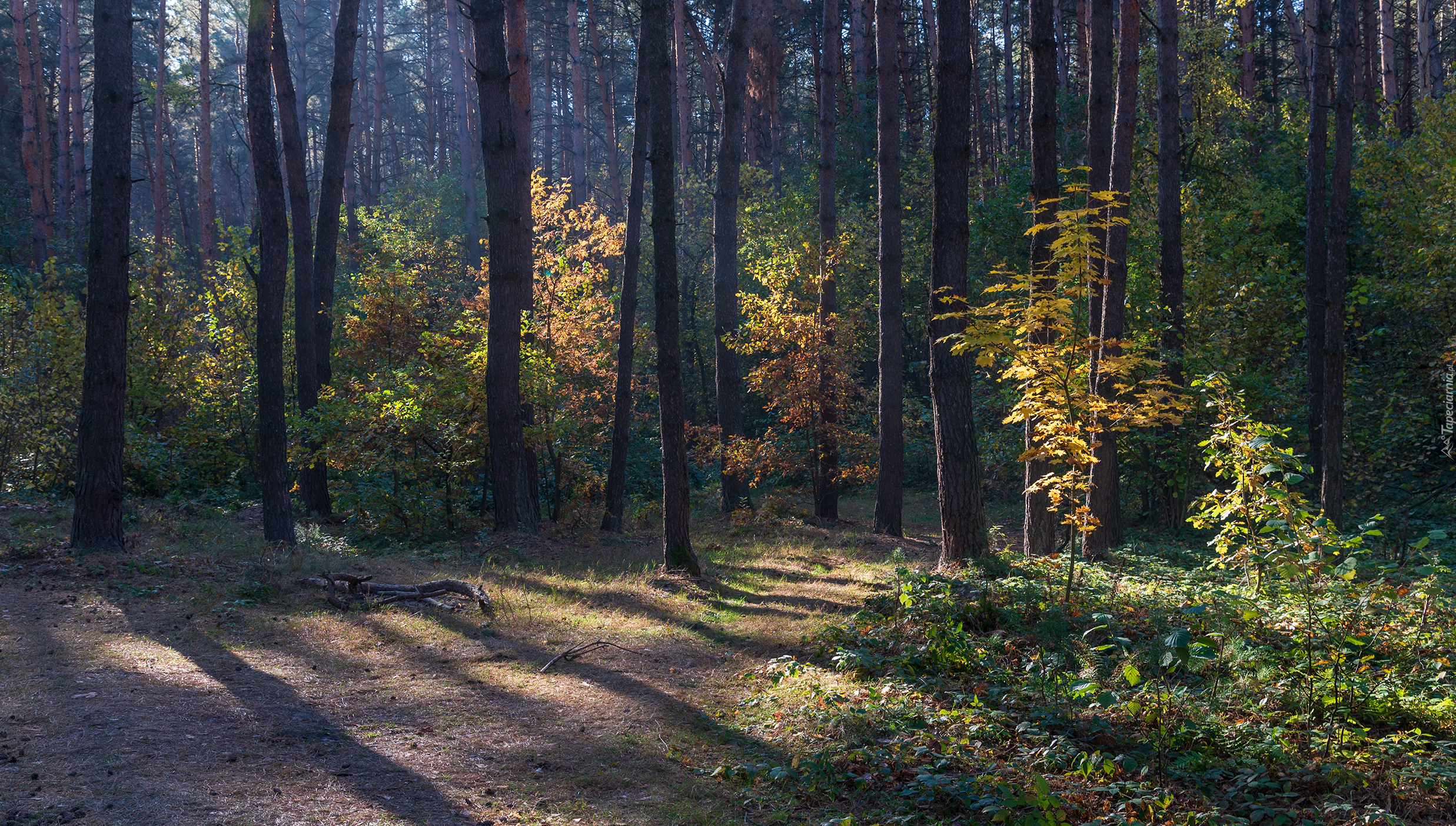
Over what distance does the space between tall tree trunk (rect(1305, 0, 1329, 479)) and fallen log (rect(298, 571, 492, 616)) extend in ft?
39.2

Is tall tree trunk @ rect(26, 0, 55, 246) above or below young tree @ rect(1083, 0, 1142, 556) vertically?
above

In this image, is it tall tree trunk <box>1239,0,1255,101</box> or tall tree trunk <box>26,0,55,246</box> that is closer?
tall tree trunk <box>1239,0,1255,101</box>

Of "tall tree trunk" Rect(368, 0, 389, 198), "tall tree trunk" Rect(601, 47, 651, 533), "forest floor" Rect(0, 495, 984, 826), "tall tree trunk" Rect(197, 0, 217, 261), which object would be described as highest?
"tall tree trunk" Rect(368, 0, 389, 198)

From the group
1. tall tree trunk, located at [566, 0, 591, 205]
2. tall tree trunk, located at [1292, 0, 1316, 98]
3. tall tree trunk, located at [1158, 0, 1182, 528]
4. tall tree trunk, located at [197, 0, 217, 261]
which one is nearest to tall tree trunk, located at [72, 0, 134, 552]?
tall tree trunk, located at [1158, 0, 1182, 528]

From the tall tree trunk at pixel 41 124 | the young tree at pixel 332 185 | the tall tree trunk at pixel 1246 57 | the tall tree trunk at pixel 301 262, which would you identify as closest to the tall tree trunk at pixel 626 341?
the young tree at pixel 332 185

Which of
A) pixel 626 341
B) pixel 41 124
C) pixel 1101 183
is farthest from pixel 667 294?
pixel 41 124

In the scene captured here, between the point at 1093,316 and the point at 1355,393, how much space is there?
554 centimetres

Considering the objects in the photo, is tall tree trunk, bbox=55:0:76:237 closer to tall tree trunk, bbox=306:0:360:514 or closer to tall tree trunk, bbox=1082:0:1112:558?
tall tree trunk, bbox=306:0:360:514

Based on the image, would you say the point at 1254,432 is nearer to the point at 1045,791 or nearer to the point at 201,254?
the point at 1045,791

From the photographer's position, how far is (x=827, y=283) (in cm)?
1634

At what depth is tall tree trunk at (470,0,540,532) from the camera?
12945 millimetres

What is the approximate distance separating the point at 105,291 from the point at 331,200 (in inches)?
235

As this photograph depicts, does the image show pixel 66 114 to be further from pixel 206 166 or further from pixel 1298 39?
pixel 1298 39

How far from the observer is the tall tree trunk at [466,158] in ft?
100.0
